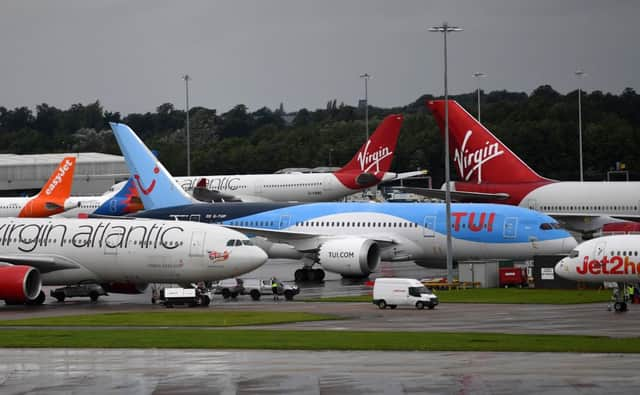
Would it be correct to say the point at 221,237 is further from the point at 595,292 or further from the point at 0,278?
the point at 595,292

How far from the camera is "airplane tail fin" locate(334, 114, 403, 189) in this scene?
348ft

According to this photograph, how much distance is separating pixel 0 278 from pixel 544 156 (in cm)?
11713

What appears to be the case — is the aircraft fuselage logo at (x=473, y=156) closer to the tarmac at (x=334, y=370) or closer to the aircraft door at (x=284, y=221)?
the aircraft door at (x=284, y=221)

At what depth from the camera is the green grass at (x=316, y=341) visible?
3447cm

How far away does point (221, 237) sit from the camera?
54438 millimetres

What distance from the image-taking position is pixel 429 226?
63.8 meters

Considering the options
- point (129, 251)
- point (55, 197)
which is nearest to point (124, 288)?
point (129, 251)

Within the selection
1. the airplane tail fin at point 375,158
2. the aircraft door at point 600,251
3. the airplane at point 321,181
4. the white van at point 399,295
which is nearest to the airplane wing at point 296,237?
the white van at point 399,295

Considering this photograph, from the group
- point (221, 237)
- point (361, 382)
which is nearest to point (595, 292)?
point (221, 237)

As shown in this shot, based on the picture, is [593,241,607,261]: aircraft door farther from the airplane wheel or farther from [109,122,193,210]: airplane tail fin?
[109,122,193,210]: airplane tail fin

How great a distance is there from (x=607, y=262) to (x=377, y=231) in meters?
18.5

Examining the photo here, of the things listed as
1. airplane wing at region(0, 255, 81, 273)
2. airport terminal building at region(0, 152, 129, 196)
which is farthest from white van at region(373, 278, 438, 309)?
airport terminal building at region(0, 152, 129, 196)

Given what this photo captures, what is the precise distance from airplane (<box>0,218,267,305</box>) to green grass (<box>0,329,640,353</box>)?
12780 millimetres

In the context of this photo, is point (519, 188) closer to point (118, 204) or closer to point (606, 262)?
point (606, 262)
